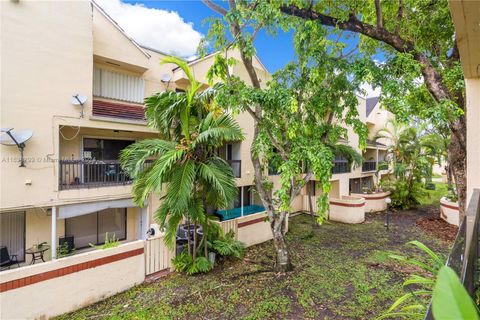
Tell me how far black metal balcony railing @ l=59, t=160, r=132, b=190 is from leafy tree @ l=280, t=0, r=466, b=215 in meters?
8.17

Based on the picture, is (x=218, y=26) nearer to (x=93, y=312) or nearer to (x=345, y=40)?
(x=345, y=40)

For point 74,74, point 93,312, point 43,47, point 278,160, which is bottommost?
point 93,312

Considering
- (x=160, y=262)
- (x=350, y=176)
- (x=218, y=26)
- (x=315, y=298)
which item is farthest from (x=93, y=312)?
(x=350, y=176)

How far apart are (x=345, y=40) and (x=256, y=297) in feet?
27.5

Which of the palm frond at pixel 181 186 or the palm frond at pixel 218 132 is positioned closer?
the palm frond at pixel 181 186

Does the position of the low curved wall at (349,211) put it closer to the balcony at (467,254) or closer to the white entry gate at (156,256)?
the white entry gate at (156,256)

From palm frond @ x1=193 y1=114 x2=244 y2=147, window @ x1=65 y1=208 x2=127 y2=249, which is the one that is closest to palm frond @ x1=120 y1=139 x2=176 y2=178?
palm frond @ x1=193 y1=114 x2=244 y2=147

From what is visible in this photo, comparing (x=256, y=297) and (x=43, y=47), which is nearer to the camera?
(x=256, y=297)

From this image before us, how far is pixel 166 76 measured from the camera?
38.8 feet

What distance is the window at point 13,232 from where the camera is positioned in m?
8.28

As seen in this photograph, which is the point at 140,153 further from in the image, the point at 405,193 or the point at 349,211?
A: the point at 405,193

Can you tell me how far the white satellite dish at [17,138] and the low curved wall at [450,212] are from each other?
20012mm

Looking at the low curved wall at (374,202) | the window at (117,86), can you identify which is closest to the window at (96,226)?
the window at (117,86)

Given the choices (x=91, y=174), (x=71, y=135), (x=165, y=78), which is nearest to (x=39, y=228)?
(x=91, y=174)
